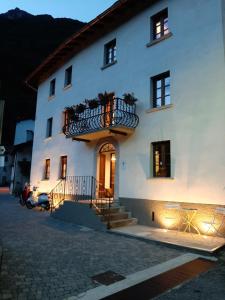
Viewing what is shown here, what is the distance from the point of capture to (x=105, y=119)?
37.6 ft

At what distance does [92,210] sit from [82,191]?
3571 mm

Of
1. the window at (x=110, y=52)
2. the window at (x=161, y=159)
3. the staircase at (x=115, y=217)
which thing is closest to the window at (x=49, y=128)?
the window at (x=110, y=52)

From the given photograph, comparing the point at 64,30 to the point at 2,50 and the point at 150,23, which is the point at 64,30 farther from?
the point at 150,23

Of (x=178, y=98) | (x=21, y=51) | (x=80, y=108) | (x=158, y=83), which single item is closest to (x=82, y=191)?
(x=80, y=108)

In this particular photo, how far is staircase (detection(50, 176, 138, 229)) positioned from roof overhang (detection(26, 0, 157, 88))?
783cm

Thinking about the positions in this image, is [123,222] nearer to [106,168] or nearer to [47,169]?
[106,168]

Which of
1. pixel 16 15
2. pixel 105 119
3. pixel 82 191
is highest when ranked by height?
pixel 16 15

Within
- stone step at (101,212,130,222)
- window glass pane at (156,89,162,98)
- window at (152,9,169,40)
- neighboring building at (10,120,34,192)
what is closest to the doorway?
stone step at (101,212,130,222)

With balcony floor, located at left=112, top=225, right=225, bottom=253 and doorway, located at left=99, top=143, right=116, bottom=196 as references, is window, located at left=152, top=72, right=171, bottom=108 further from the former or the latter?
balcony floor, located at left=112, top=225, right=225, bottom=253

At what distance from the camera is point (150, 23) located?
11.2m

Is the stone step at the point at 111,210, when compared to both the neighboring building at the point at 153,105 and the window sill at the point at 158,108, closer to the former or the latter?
the neighboring building at the point at 153,105

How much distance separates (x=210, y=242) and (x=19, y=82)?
52896 millimetres

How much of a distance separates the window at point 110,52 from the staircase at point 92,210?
6150mm

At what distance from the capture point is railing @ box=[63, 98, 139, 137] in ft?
35.8
